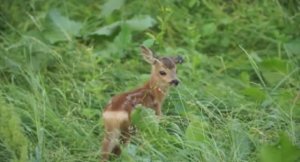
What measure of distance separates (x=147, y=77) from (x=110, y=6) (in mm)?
1139

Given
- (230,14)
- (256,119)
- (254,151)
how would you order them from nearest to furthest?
1. (254,151)
2. (256,119)
3. (230,14)

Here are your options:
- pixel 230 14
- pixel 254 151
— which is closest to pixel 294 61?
pixel 230 14

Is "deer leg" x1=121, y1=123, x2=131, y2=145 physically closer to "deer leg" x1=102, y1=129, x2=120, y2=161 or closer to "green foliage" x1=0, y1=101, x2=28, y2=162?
"deer leg" x1=102, y1=129, x2=120, y2=161

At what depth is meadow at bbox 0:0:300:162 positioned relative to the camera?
5395mm

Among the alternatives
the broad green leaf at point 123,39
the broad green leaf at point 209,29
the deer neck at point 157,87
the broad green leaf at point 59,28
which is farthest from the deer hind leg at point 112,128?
the broad green leaf at point 209,29

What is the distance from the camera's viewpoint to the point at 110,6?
306 inches

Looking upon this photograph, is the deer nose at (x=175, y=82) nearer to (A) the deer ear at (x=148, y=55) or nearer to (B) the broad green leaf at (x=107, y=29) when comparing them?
(A) the deer ear at (x=148, y=55)

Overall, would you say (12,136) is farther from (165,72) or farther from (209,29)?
(209,29)

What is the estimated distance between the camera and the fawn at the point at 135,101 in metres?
5.53

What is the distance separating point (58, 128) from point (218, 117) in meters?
1.03

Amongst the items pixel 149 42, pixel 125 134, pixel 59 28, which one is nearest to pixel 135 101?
pixel 125 134

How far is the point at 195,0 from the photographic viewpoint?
794 cm

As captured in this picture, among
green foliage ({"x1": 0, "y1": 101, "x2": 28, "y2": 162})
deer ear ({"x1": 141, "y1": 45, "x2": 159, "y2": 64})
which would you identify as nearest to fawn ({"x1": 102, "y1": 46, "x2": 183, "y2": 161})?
deer ear ({"x1": 141, "y1": 45, "x2": 159, "y2": 64})

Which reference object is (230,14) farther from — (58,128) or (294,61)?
(58,128)
